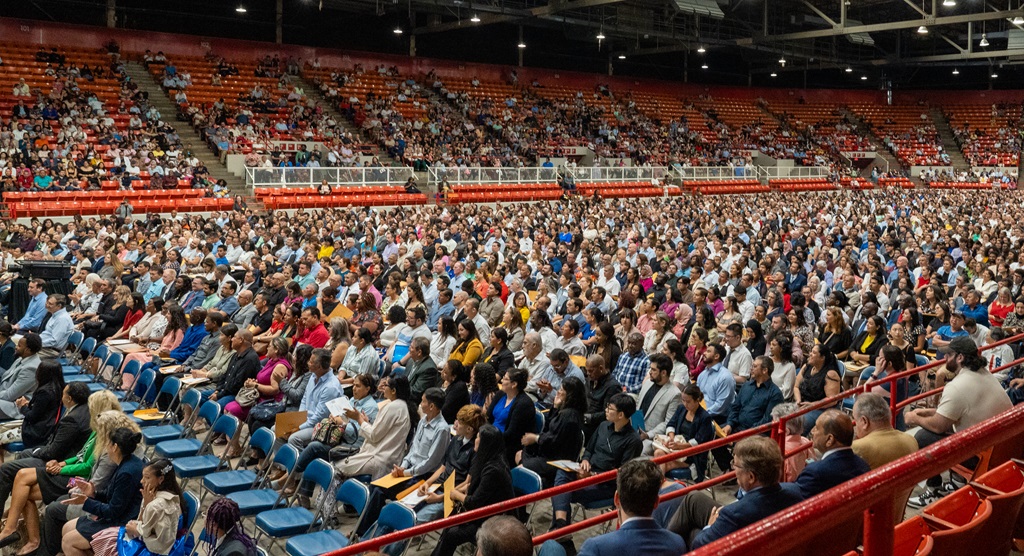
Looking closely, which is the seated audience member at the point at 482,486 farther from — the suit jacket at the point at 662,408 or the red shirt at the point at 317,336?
the red shirt at the point at 317,336

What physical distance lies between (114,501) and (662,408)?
3837 millimetres

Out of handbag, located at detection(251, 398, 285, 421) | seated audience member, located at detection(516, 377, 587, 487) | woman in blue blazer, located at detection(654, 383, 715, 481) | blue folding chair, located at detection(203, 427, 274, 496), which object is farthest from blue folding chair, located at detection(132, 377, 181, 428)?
woman in blue blazer, located at detection(654, 383, 715, 481)

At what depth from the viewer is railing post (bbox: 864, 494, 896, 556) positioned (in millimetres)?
1916

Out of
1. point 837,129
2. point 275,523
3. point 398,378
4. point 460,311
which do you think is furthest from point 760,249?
point 837,129

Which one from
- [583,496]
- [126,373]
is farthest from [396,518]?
[126,373]

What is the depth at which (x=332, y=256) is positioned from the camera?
14.9m

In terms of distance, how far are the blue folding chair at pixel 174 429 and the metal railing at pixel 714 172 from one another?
26487 mm

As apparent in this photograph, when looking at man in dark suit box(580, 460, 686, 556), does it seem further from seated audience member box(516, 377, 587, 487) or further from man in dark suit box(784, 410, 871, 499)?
seated audience member box(516, 377, 587, 487)

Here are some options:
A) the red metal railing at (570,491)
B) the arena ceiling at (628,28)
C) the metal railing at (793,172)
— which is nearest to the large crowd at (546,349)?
the red metal railing at (570,491)

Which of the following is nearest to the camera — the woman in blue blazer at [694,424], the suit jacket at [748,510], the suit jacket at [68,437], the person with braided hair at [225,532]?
the suit jacket at [748,510]

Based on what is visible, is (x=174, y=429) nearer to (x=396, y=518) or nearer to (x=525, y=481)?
(x=396, y=518)

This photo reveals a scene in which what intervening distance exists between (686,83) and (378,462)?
128ft

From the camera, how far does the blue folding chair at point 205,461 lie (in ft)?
20.4

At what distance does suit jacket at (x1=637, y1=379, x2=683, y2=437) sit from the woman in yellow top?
214 centimetres
